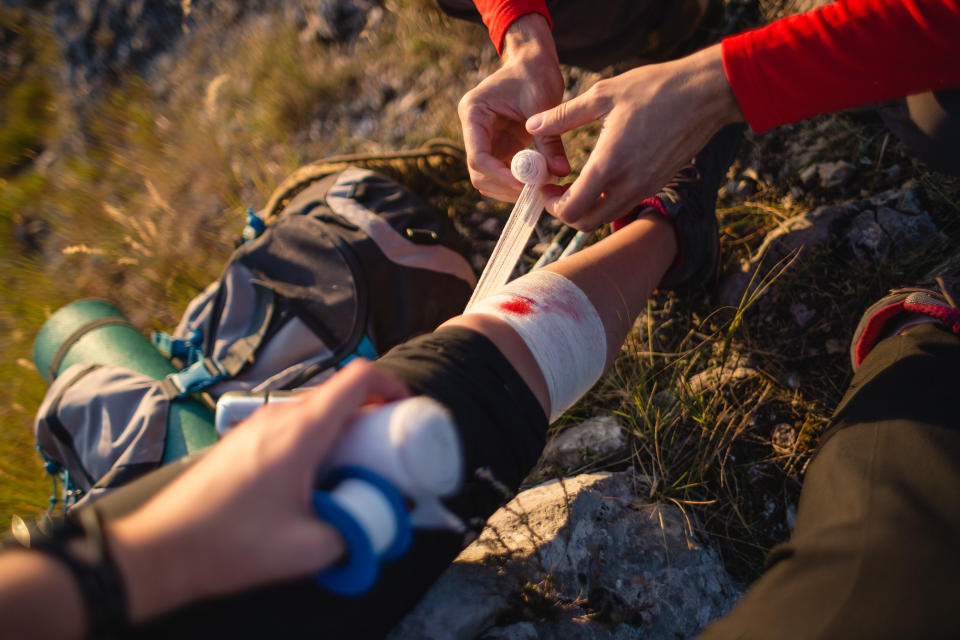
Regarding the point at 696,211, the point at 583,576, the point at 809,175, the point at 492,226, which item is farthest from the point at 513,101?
the point at 583,576

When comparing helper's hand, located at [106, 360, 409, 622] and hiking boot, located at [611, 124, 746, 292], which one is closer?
helper's hand, located at [106, 360, 409, 622]

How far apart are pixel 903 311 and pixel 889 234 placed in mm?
520

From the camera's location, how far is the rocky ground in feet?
4.79

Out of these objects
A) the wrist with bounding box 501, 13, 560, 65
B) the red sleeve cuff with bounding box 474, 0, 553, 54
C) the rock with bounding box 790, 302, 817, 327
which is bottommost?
the rock with bounding box 790, 302, 817, 327

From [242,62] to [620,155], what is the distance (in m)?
3.78

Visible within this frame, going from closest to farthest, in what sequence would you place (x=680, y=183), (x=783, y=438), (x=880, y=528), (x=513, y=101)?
(x=880, y=528) → (x=513, y=101) → (x=783, y=438) → (x=680, y=183)

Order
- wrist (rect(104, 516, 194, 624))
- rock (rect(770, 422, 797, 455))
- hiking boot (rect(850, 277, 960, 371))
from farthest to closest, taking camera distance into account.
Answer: rock (rect(770, 422, 797, 455)), hiking boot (rect(850, 277, 960, 371)), wrist (rect(104, 516, 194, 624))

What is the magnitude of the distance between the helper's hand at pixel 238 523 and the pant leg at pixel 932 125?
179 centimetres

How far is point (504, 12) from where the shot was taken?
1.65m

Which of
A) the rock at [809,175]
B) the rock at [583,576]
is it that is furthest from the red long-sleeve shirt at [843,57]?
the rock at [583,576]

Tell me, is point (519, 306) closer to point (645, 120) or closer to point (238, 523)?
point (645, 120)

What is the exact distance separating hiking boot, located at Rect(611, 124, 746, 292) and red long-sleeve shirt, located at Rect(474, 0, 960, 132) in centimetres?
56

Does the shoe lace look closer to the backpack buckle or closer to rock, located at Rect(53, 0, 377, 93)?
the backpack buckle

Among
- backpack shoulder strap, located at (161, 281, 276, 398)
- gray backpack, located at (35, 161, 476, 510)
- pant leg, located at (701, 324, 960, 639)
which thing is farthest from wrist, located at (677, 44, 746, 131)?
backpack shoulder strap, located at (161, 281, 276, 398)
